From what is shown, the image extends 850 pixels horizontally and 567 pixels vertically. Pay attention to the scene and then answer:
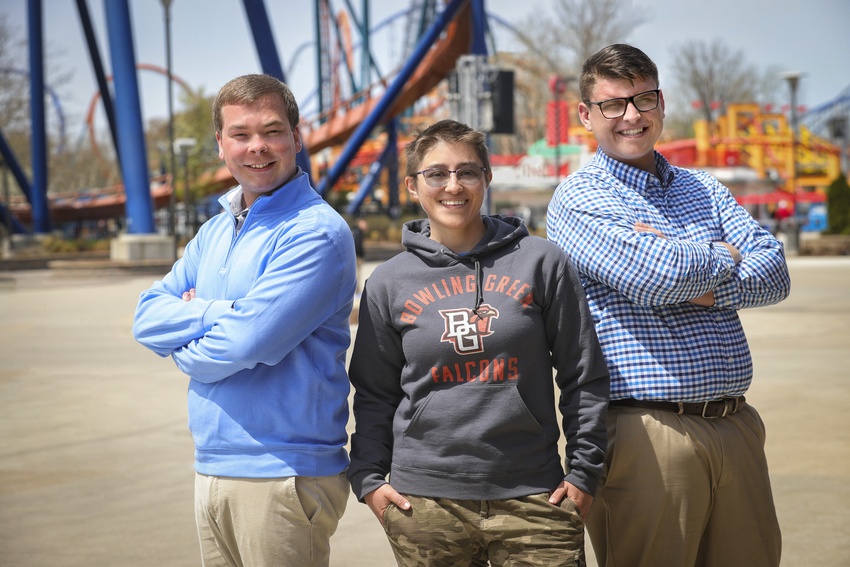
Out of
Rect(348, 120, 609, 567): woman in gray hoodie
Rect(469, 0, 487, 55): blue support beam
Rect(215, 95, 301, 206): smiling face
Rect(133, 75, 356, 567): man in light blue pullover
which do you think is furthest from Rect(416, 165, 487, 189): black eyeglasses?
Rect(469, 0, 487, 55): blue support beam

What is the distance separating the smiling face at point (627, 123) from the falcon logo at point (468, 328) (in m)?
0.68

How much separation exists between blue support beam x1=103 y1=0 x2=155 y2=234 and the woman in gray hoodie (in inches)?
887

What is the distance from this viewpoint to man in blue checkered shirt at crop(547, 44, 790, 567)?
2.59m

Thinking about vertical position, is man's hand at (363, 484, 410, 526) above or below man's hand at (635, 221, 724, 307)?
below

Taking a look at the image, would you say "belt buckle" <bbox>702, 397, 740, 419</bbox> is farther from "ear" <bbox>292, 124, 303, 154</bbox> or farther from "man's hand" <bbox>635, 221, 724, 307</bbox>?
"ear" <bbox>292, 124, 303, 154</bbox>

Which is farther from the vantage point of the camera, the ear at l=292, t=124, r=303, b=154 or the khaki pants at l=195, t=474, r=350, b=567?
the ear at l=292, t=124, r=303, b=154

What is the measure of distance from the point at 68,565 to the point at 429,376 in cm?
248

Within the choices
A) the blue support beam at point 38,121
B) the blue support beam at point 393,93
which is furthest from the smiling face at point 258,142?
the blue support beam at point 38,121

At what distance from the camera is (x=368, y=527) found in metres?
4.72

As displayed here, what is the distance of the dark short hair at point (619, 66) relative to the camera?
2.66m

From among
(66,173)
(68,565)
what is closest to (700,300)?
(68,565)

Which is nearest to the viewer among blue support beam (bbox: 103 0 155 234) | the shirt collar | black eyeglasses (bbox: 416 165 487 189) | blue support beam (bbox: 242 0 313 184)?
black eyeglasses (bbox: 416 165 487 189)

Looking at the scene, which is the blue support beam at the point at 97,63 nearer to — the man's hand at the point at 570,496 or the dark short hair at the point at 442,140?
the dark short hair at the point at 442,140

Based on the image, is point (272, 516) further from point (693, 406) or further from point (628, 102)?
point (628, 102)
